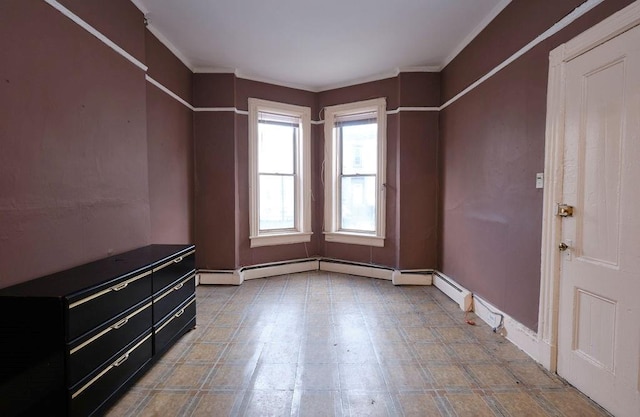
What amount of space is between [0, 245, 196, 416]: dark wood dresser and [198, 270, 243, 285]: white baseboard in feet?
6.57

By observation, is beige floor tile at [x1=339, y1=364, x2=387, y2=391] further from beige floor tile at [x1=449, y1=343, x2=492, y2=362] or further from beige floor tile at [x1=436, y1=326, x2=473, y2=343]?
beige floor tile at [x1=436, y1=326, x2=473, y2=343]

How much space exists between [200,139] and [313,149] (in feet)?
5.52

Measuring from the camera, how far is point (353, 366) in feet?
7.38

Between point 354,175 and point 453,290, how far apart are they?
213cm

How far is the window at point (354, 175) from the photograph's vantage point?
14.8 feet

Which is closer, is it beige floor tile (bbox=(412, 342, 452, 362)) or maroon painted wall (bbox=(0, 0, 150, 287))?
maroon painted wall (bbox=(0, 0, 150, 287))

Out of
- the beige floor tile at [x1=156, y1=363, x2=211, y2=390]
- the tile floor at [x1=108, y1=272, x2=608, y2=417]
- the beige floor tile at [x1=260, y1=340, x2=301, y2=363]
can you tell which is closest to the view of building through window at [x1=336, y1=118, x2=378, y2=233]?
the tile floor at [x1=108, y1=272, x2=608, y2=417]

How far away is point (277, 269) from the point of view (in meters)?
4.70

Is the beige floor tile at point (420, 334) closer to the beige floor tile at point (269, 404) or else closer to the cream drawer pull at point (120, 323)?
the beige floor tile at point (269, 404)

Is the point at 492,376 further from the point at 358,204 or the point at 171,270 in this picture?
the point at 358,204

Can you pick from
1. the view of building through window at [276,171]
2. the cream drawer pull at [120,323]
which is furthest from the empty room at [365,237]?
the view of building through window at [276,171]

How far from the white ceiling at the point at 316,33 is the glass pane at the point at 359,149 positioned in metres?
0.76

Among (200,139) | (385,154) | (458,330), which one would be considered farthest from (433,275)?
(200,139)

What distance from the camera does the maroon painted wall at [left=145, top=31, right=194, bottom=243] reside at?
3168 mm
